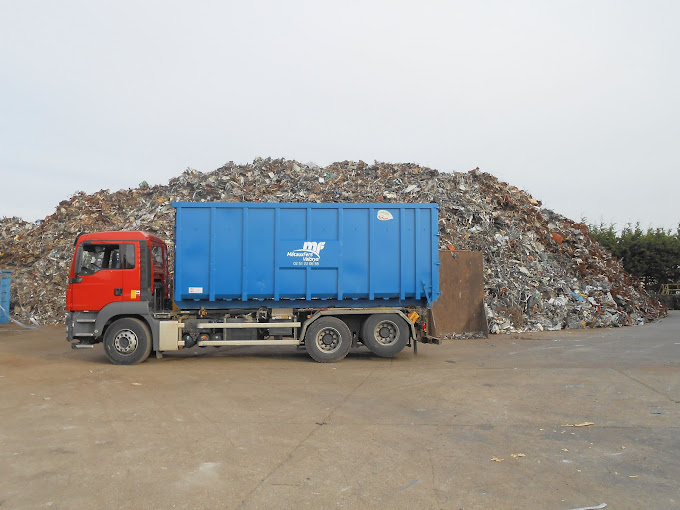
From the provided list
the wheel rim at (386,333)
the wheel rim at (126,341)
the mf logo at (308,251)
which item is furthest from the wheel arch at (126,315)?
the wheel rim at (386,333)

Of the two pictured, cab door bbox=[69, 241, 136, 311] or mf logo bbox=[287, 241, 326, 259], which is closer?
cab door bbox=[69, 241, 136, 311]

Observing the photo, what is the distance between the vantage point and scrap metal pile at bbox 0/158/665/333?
1670 cm

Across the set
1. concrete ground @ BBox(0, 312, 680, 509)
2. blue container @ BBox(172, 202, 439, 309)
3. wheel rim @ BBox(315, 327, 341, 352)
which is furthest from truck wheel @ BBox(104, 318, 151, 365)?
wheel rim @ BBox(315, 327, 341, 352)

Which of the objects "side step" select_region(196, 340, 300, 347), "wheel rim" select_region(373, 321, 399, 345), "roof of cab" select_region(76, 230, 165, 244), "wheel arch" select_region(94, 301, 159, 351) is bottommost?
"side step" select_region(196, 340, 300, 347)

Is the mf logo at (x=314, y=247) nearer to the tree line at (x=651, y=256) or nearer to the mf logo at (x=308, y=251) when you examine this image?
the mf logo at (x=308, y=251)

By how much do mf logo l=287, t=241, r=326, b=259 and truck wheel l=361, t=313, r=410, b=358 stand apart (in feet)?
5.63

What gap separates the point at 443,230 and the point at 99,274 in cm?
1159

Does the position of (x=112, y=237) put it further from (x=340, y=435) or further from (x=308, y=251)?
(x=340, y=435)

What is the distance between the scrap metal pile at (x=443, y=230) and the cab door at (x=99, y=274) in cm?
870

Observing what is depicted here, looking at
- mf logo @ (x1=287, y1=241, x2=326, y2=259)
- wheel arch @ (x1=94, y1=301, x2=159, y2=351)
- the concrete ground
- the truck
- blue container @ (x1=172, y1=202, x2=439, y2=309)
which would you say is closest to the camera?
the concrete ground

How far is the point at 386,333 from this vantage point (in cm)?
1026

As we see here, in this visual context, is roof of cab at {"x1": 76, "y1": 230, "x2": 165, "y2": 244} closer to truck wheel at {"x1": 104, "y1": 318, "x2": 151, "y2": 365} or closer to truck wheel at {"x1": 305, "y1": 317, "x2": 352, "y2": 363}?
truck wheel at {"x1": 104, "y1": 318, "x2": 151, "y2": 365}

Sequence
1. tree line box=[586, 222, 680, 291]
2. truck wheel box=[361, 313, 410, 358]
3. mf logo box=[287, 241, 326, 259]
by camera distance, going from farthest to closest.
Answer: tree line box=[586, 222, 680, 291] < truck wheel box=[361, 313, 410, 358] < mf logo box=[287, 241, 326, 259]

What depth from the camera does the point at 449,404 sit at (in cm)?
665
